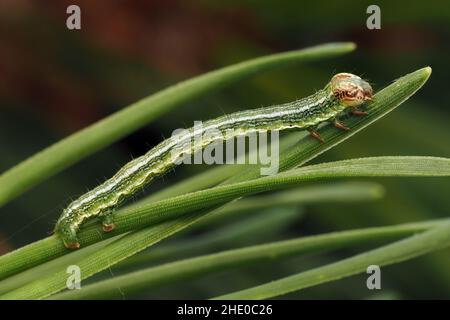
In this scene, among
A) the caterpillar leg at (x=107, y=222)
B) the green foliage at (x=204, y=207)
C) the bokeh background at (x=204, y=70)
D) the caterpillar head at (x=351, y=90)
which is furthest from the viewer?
the bokeh background at (x=204, y=70)

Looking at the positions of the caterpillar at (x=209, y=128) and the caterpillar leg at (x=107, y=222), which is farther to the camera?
the caterpillar at (x=209, y=128)

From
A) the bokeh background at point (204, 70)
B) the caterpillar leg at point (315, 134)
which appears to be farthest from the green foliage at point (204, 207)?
the bokeh background at point (204, 70)

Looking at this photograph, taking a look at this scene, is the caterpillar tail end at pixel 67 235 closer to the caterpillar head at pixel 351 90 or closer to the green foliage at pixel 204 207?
the green foliage at pixel 204 207

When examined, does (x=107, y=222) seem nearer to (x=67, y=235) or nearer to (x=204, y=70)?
(x=67, y=235)

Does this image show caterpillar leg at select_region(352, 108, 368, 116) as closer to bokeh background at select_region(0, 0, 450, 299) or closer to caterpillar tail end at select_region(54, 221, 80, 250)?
caterpillar tail end at select_region(54, 221, 80, 250)

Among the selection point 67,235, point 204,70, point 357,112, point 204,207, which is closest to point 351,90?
point 357,112

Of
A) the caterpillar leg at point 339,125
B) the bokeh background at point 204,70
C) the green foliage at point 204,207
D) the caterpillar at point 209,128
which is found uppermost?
the bokeh background at point 204,70

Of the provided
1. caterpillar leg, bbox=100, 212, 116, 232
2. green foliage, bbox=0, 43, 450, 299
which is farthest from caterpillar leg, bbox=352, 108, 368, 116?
caterpillar leg, bbox=100, 212, 116, 232
